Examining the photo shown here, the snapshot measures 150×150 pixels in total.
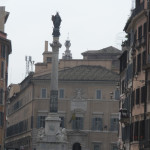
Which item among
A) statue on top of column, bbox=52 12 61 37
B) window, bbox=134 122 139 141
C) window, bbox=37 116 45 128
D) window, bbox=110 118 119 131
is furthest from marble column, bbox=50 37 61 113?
window, bbox=134 122 139 141

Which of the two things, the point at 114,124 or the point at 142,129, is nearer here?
the point at 142,129

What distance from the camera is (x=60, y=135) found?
297ft

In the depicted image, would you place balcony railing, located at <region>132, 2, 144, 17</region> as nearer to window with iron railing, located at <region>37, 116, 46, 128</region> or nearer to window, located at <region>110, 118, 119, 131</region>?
window, located at <region>110, 118, 119, 131</region>

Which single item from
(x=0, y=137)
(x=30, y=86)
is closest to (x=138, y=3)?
(x=0, y=137)

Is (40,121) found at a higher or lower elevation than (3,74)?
lower

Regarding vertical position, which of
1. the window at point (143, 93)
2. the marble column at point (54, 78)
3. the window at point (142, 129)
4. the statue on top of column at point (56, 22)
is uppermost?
the statue on top of column at point (56, 22)

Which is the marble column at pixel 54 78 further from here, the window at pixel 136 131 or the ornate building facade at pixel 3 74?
the window at pixel 136 131

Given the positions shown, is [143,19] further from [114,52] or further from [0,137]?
[114,52]

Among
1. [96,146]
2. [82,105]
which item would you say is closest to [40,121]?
[82,105]

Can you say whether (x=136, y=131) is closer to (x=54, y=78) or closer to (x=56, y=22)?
(x=54, y=78)

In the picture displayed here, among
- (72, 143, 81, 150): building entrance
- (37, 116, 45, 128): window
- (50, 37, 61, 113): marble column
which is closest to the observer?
(50, 37, 61, 113): marble column

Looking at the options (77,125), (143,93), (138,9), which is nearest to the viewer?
(143,93)

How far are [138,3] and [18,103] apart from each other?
289ft

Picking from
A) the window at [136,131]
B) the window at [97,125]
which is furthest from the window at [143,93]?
the window at [97,125]
